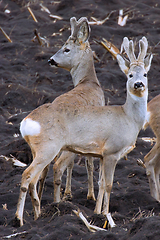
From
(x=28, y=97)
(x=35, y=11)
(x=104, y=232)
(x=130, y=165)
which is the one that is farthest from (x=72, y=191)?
(x=35, y=11)

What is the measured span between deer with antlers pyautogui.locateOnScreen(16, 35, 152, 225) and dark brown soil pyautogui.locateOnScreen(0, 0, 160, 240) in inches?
22.6

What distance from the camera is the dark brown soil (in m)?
4.86

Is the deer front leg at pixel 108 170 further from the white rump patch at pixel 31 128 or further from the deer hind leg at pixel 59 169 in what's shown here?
the white rump patch at pixel 31 128

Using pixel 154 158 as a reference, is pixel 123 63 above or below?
above

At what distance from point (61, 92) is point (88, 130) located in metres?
6.51

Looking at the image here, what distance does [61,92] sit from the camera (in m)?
12.1

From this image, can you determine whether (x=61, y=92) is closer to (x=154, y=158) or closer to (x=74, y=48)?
(x=74, y=48)

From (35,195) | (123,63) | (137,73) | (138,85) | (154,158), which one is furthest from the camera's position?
(154,158)

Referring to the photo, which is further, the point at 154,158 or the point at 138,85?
the point at 154,158

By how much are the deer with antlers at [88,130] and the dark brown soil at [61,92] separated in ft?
1.88

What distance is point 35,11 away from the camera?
1888 centimetres

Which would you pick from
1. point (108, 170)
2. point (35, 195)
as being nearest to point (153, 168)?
point (108, 170)

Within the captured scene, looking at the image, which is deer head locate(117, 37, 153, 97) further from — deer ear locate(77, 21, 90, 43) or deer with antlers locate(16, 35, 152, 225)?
deer ear locate(77, 21, 90, 43)

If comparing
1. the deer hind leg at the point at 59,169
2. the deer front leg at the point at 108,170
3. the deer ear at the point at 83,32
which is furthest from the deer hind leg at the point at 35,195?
the deer ear at the point at 83,32
